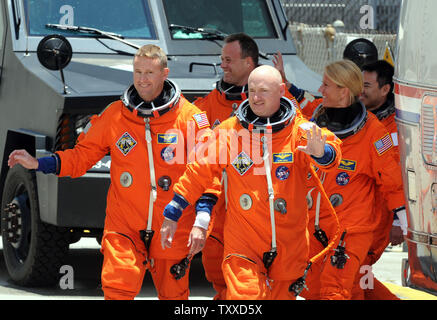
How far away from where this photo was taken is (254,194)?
6.32m

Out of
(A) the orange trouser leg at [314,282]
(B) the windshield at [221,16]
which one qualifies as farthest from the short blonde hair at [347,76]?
(B) the windshield at [221,16]

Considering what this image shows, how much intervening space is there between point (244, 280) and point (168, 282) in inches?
28.9

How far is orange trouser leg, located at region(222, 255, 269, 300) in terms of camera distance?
20.7 ft

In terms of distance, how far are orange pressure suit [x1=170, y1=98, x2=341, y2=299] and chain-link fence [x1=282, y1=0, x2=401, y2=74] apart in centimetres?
916

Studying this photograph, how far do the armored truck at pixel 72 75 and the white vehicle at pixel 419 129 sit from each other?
2.41 m

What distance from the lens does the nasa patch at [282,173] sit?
250 inches

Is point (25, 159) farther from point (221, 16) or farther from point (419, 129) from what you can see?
point (221, 16)

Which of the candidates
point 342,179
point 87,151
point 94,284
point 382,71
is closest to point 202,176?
point 87,151

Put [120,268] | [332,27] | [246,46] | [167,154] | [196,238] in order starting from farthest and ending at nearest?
[332,27] < [246,46] < [167,154] < [120,268] < [196,238]

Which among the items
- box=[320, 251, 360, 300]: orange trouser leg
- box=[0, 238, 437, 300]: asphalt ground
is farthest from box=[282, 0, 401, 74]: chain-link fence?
box=[320, 251, 360, 300]: orange trouser leg

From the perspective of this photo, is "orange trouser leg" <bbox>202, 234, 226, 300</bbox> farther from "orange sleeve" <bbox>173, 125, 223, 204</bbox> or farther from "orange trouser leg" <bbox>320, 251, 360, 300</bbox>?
"orange sleeve" <bbox>173, 125, 223, 204</bbox>

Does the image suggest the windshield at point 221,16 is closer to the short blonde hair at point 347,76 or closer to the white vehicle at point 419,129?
the short blonde hair at point 347,76
